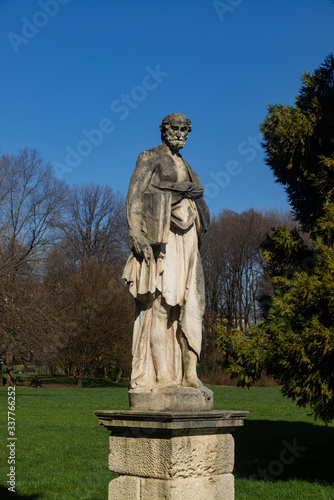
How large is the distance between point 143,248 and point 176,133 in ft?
3.97

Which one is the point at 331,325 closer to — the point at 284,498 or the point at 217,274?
the point at 284,498

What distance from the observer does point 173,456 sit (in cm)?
478

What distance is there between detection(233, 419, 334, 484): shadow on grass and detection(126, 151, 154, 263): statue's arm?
22.5 feet

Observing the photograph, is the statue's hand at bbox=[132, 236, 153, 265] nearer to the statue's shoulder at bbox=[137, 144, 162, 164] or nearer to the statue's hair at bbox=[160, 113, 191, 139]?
the statue's shoulder at bbox=[137, 144, 162, 164]

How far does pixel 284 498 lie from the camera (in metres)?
9.12

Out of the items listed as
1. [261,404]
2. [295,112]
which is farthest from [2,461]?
[261,404]

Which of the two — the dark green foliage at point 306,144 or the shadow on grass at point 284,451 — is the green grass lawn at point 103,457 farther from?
the dark green foliage at point 306,144

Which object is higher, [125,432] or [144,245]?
[144,245]

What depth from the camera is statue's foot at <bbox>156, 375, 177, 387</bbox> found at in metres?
5.30

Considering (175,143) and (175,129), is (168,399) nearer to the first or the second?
(175,143)

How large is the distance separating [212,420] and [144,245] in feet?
5.39

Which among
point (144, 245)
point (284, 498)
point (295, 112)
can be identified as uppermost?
point (295, 112)
